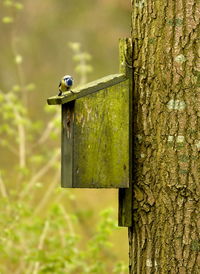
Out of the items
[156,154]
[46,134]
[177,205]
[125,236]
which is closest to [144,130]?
[156,154]

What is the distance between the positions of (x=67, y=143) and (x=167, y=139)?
43 centimetres

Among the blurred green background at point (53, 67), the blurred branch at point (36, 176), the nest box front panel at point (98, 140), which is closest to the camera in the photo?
the nest box front panel at point (98, 140)

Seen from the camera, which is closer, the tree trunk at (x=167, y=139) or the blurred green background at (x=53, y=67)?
the tree trunk at (x=167, y=139)

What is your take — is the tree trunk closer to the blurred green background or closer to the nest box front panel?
the nest box front panel

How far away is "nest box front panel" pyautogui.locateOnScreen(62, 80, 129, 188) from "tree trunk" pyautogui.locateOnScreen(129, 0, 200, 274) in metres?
0.06

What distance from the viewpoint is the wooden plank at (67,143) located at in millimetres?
2977

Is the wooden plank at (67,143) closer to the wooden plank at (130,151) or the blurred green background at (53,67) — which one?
the wooden plank at (130,151)

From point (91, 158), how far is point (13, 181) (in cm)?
360

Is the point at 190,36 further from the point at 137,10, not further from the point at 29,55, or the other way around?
the point at 29,55

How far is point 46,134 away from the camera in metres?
6.06

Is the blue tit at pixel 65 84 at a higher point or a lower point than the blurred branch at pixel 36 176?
higher

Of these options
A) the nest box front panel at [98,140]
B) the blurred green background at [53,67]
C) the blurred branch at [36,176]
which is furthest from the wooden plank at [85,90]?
the blurred green background at [53,67]

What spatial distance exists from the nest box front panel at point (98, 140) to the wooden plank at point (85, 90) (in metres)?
0.02

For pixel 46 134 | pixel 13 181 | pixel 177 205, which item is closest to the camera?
pixel 177 205
